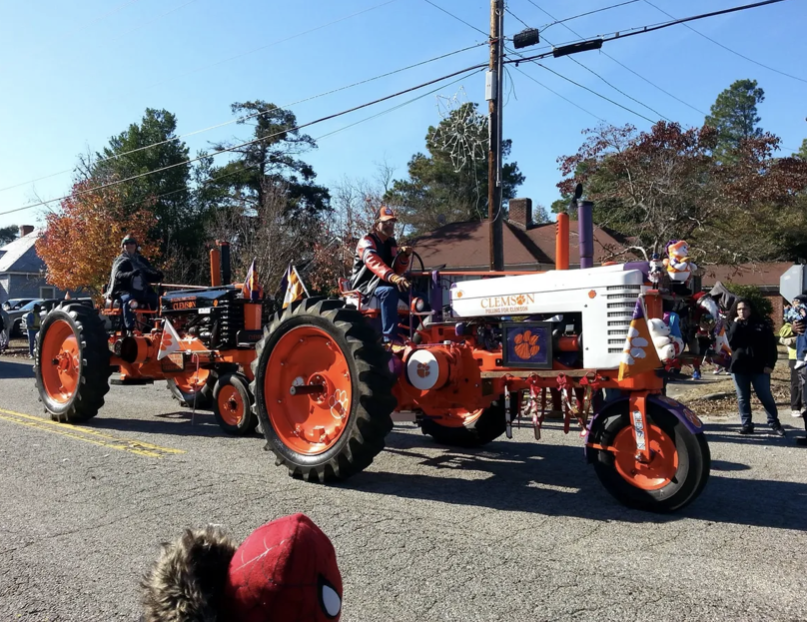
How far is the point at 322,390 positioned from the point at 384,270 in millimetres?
1178

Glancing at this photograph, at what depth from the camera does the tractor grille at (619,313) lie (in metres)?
5.04

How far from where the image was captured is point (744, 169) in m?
19.8

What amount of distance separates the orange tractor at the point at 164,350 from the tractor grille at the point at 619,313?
4445mm

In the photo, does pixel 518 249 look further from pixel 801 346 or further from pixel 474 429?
pixel 474 429

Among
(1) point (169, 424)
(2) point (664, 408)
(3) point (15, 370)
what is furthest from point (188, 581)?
(3) point (15, 370)

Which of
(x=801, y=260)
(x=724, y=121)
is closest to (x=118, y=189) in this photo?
(x=801, y=260)

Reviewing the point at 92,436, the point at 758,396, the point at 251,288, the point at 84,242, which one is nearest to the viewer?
the point at 92,436

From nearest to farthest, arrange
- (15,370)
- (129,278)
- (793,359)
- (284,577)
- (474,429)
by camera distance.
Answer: (284,577) < (474,429) < (793,359) < (129,278) < (15,370)

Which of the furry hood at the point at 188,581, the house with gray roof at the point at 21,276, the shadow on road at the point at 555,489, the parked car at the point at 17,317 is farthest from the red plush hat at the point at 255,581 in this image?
the house with gray roof at the point at 21,276

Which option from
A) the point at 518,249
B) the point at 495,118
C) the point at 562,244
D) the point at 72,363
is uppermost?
the point at 495,118

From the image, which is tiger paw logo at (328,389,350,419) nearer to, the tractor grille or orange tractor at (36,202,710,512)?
orange tractor at (36,202,710,512)

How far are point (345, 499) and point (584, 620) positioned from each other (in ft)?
7.93

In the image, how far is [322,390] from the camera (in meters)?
6.14

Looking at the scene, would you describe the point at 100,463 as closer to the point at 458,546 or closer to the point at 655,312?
the point at 458,546
